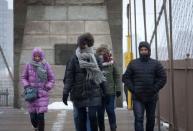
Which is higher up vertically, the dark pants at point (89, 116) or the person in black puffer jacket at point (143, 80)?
the person in black puffer jacket at point (143, 80)

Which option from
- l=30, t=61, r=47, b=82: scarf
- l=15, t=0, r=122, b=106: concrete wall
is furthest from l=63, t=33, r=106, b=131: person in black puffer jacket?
l=15, t=0, r=122, b=106: concrete wall

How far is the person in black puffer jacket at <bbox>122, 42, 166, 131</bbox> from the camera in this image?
33.2 feet

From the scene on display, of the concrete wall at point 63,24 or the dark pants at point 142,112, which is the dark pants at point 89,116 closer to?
the dark pants at point 142,112

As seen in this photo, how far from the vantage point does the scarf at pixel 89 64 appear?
9.11m

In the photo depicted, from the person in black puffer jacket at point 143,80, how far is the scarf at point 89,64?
105cm

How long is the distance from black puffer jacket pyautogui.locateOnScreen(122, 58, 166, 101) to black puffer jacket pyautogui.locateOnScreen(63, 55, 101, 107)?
1131 mm

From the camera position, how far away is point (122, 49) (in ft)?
64.4

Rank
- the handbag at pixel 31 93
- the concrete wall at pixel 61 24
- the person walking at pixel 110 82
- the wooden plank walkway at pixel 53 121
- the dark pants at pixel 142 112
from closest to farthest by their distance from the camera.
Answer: the dark pants at pixel 142 112 < the handbag at pixel 31 93 < the person walking at pixel 110 82 < the wooden plank walkway at pixel 53 121 < the concrete wall at pixel 61 24

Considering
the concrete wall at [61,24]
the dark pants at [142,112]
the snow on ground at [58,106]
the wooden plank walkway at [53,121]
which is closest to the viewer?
the dark pants at [142,112]

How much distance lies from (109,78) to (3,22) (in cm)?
1066

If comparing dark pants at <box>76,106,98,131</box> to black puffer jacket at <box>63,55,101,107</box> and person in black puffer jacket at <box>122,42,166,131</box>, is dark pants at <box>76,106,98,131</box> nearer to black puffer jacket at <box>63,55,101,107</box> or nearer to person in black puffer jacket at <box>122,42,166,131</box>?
black puffer jacket at <box>63,55,101,107</box>

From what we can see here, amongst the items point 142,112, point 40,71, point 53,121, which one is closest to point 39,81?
point 40,71

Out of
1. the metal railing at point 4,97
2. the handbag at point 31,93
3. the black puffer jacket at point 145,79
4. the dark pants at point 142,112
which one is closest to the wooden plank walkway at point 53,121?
the handbag at point 31,93

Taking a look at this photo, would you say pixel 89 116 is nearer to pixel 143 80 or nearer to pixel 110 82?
pixel 143 80
